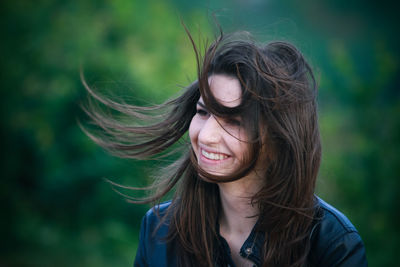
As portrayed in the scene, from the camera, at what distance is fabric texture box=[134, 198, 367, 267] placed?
183 cm

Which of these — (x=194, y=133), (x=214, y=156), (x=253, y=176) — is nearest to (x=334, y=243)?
(x=253, y=176)

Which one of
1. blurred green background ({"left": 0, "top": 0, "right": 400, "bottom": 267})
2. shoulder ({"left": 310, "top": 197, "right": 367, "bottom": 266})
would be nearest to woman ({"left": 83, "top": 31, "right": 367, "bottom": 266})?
shoulder ({"left": 310, "top": 197, "right": 367, "bottom": 266})

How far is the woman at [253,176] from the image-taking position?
70.9 inches

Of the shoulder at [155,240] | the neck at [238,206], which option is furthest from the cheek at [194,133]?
the shoulder at [155,240]

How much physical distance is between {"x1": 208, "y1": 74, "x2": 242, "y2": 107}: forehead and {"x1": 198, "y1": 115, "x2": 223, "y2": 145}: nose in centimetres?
11

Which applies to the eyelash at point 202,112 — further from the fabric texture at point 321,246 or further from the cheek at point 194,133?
the fabric texture at point 321,246

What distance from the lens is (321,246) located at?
187 cm

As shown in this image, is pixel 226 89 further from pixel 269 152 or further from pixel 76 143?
pixel 76 143

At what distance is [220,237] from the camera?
205 cm

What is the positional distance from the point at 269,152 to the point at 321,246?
534 millimetres

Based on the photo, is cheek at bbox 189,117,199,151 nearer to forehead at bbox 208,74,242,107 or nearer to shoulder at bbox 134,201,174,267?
forehead at bbox 208,74,242,107

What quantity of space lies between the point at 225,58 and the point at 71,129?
362 centimetres

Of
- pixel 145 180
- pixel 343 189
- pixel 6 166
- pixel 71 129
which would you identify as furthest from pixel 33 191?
pixel 343 189

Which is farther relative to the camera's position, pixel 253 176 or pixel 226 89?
pixel 253 176
